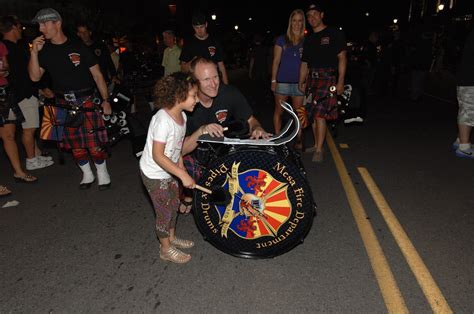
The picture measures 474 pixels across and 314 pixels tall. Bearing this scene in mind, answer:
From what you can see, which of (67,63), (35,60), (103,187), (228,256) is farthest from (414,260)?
(35,60)

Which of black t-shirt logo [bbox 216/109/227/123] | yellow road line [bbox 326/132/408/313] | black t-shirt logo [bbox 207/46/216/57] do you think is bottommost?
yellow road line [bbox 326/132/408/313]

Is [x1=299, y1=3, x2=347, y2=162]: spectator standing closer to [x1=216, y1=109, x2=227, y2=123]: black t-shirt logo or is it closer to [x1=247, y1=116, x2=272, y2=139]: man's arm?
[x1=247, y1=116, x2=272, y2=139]: man's arm

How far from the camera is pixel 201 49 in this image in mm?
→ 5891

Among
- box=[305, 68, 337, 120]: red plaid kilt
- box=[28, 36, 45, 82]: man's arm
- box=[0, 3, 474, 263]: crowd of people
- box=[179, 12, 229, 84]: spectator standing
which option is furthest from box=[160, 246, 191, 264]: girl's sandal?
box=[179, 12, 229, 84]: spectator standing

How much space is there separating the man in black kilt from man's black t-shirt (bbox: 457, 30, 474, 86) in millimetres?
4729

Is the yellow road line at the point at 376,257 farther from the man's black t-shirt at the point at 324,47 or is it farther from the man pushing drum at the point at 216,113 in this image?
the man's black t-shirt at the point at 324,47

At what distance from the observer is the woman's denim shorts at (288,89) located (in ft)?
18.5

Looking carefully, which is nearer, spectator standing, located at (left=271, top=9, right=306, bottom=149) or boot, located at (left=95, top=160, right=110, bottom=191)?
boot, located at (left=95, top=160, right=110, bottom=191)

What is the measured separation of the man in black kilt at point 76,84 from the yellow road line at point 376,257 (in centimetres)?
297

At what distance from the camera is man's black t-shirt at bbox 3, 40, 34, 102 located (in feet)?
16.0

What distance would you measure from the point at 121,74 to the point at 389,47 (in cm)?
774

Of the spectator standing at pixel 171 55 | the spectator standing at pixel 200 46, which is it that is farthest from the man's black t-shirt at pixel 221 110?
the spectator standing at pixel 171 55

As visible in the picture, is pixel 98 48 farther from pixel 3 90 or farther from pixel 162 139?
pixel 162 139

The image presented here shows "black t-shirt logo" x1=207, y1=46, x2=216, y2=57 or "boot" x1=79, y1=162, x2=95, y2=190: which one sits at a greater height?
"black t-shirt logo" x1=207, y1=46, x2=216, y2=57
